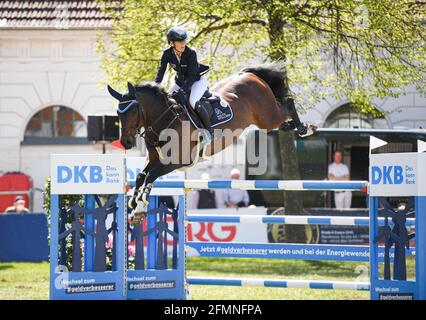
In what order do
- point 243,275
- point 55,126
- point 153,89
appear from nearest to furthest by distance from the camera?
point 153,89
point 243,275
point 55,126

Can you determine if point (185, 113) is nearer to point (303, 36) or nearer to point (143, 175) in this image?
point (143, 175)

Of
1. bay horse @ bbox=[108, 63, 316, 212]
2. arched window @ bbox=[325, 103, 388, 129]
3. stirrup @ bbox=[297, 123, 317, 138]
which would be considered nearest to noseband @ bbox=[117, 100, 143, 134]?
bay horse @ bbox=[108, 63, 316, 212]

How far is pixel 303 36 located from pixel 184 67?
6.75 metres

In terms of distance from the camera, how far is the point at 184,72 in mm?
8273

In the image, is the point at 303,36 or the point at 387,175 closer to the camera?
the point at 387,175

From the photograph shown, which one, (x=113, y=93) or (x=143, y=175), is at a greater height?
(x=113, y=93)

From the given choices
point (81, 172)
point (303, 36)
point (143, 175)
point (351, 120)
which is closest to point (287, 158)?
point (303, 36)

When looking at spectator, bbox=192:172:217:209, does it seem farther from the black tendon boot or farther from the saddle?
the saddle

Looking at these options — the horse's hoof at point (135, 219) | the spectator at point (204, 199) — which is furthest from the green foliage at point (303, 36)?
the horse's hoof at point (135, 219)

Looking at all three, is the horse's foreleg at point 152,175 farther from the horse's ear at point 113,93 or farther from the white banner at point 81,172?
the horse's ear at point 113,93

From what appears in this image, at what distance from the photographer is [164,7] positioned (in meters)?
14.8

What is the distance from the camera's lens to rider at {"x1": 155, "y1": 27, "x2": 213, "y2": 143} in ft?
26.1

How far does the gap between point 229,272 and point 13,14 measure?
11341 mm

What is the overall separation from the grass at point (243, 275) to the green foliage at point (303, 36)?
3.17 m
